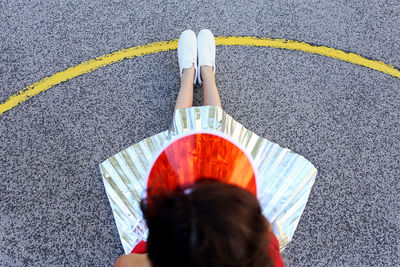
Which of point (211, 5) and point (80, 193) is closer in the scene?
point (80, 193)

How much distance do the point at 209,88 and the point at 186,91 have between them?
8cm

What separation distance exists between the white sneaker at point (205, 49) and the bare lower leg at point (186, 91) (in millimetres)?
44

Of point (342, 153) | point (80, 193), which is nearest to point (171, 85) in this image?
point (80, 193)

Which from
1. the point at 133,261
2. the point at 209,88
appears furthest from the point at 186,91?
the point at 133,261

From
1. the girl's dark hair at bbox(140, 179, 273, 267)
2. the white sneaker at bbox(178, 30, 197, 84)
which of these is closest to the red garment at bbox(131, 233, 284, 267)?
the girl's dark hair at bbox(140, 179, 273, 267)

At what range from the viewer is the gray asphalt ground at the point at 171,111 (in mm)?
955

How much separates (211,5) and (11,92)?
33.4 inches

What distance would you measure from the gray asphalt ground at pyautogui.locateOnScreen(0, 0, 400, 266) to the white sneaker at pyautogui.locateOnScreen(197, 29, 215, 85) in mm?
54

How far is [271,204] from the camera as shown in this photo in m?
0.96

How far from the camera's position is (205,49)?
112 cm

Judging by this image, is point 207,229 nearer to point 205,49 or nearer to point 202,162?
point 202,162

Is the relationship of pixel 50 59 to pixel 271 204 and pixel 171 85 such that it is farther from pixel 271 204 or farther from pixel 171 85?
pixel 271 204

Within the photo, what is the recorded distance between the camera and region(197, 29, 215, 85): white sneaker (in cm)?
112

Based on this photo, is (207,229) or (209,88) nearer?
(207,229)
